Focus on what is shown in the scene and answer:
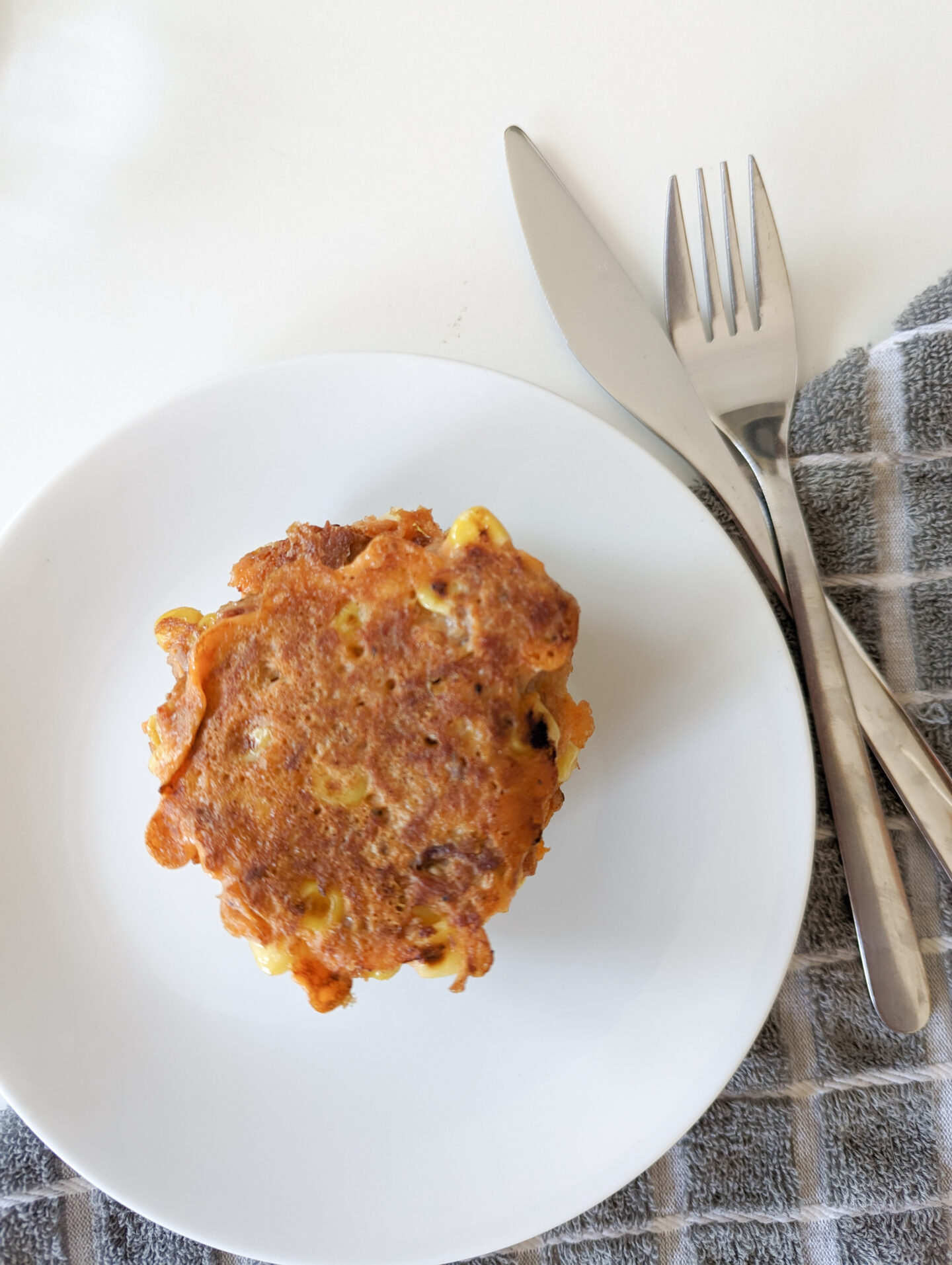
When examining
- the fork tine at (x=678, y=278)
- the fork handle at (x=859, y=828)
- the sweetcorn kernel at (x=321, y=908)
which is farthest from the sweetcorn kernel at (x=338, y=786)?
the fork tine at (x=678, y=278)

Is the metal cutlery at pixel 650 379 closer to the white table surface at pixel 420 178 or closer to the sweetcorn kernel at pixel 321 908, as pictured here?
the white table surface at pixel 420 178

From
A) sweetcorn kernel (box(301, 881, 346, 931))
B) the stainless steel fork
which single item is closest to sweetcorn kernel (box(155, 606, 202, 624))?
sweetcorn kernel (box(301, 881, 346, 931))

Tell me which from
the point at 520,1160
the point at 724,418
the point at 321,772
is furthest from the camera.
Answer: the point at 724,418

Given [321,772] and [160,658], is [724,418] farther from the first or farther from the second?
[160,658]

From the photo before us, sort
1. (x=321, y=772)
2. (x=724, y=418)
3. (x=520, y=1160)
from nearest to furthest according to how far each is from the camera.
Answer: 1. (x=321, y=772)
2. (x=520, y=1160)
3. (x=724, y=418)

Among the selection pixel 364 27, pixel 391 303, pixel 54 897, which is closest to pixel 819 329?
pixel 391 303

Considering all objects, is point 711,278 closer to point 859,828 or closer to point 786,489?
point 786,489

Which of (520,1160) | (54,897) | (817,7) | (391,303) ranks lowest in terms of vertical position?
(520,1160)
